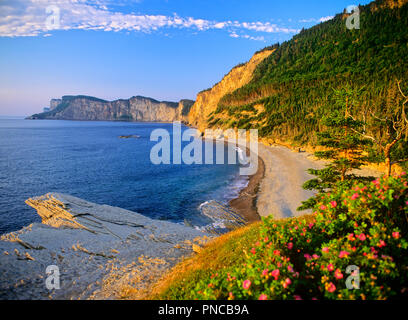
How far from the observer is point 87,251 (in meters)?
12.9

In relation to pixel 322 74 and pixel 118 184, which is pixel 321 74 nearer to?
pixel 322 74

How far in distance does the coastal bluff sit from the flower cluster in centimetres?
651

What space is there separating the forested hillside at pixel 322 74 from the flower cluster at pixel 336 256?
45.8m

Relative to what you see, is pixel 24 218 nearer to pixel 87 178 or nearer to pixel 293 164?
pixel 87 178

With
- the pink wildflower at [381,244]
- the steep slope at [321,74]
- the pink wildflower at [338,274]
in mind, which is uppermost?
the steep slope at [321,74]

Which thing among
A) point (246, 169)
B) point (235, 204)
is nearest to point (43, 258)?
point (235, 204)

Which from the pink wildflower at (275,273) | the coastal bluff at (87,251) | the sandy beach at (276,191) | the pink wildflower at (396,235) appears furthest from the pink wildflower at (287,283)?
the sandy beach at (276,191)

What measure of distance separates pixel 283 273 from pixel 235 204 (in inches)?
904

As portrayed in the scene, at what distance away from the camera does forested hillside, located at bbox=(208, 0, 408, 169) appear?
65.6 m

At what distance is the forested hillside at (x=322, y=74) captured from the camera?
2584 inches

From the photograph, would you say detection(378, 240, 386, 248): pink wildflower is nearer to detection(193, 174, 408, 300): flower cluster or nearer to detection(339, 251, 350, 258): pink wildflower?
→ detection(193, 174, 408, 300): flower cluster

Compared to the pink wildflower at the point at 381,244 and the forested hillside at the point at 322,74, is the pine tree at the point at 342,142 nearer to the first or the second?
the pink wildflower at the point at 381,244

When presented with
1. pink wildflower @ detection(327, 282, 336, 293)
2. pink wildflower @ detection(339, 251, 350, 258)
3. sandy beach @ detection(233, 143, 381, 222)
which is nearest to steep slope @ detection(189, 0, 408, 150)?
sandy beach @ detection(233, 143, 381, 222)

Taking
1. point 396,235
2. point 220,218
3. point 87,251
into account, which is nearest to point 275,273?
point 396,235
